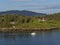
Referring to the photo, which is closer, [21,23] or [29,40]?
[29,40]

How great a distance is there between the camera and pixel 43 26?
241 ft

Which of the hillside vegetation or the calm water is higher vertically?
the calm water

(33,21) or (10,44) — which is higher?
(10,44)

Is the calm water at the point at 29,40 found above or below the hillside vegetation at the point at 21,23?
above

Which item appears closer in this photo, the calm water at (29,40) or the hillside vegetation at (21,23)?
the calm water at (29,40)

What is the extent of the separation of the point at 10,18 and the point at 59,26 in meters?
15.7

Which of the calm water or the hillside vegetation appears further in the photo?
the hillside vegetation

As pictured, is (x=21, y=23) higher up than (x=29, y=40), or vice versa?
(x=29, y=40)

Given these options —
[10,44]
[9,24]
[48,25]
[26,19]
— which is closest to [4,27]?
[9,24]

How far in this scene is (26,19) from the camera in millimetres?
75875

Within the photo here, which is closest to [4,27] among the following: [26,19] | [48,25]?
[26,19]

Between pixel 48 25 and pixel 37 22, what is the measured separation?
4054 mm

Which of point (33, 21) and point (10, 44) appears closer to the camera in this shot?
point (10, 44)

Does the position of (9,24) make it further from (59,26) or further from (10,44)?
(10,44)
